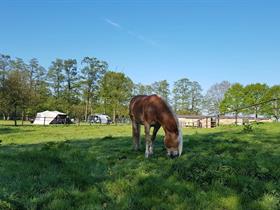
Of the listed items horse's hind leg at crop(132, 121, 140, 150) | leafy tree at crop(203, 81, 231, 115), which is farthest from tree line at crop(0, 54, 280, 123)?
horse's hind leg at crop(132, 121, 140, 150)

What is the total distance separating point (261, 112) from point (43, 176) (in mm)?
63206

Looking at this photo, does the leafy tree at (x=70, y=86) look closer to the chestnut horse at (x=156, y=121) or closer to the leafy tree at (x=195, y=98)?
the leafy tree at (x=195, y=98)

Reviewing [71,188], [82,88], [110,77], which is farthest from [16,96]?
[71,188]

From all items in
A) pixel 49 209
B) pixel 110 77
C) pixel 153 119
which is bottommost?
pixel 49 209

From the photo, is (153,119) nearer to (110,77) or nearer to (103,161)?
(103,161)

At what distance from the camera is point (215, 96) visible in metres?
78.8

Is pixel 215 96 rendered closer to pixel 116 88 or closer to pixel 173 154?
pixel 116 88

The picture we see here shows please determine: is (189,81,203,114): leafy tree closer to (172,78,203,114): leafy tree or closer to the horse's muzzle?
(172,78,203,114): leafy tree

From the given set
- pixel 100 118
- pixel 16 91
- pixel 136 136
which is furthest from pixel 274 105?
pixel 136 136

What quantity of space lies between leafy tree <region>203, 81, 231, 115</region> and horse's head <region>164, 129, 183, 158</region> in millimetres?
71207

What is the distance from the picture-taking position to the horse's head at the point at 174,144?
26.0 ft

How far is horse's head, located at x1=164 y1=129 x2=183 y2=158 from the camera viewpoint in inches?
312

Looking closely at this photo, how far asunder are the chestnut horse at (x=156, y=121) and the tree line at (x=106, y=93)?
4430 centimetres

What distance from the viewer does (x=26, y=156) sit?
799 cm
